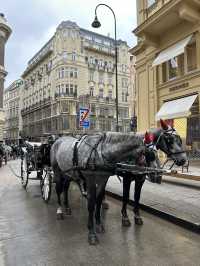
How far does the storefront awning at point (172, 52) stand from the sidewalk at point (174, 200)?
6.23 meters

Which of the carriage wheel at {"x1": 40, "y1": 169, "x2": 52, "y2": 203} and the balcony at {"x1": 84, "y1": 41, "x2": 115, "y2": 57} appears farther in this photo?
the balcony at {"x1": 84, "y1": 41, "x2": 115, "y2": 57}

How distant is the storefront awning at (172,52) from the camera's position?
1382 cm

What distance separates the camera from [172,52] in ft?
47.4

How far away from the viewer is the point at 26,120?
3268 inches

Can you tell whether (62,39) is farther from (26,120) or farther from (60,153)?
(60,153)

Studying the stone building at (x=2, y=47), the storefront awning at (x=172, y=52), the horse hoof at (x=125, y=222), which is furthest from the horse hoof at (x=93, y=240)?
the stone building at (x=2, y=47)

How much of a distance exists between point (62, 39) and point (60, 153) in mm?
58965

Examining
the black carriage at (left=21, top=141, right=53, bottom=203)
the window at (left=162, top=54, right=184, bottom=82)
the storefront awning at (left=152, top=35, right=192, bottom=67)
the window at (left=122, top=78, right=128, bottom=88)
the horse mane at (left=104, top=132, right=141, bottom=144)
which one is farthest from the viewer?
the window at (left=122, top=78, right=128, bottom=88)

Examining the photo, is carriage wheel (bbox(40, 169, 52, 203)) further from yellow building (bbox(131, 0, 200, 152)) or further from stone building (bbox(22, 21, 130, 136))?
stone building (bbox(22, 21, 130, 136))

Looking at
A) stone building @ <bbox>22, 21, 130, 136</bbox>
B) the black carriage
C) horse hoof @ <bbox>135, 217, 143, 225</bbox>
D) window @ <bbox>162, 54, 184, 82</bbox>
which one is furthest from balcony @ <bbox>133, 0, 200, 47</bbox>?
stone building @ <bbox>22, 21, 130, 136</bbox>

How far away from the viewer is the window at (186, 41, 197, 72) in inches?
559

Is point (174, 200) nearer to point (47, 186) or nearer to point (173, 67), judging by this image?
point (47, 186)

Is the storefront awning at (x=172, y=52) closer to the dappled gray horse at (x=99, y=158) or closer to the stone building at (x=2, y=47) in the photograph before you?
the dappled gray horse at (x=99, y=158)

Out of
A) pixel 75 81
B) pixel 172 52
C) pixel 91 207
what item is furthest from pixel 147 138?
pixel 75 81
